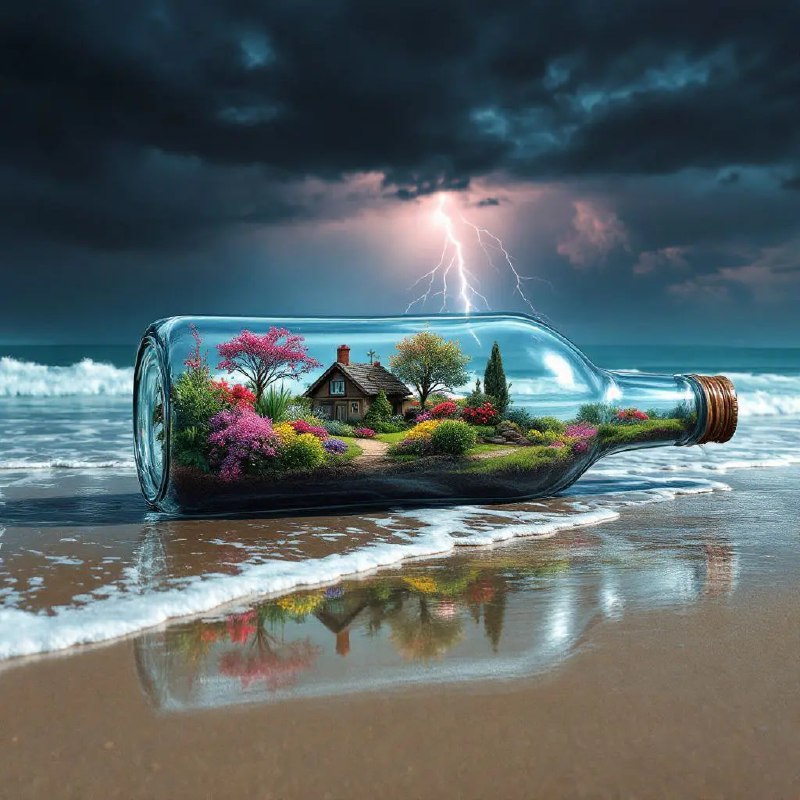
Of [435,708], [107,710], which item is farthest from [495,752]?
[107,710]

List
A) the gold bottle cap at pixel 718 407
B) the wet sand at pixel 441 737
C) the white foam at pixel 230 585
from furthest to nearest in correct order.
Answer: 1. the gold bottle cap at pixel 718 407
2. the white foam at pixel 230 585
3. the wet sand at pixel 441 737

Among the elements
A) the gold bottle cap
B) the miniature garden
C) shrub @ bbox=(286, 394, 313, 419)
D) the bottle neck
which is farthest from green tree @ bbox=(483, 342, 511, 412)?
the gold bottle cap

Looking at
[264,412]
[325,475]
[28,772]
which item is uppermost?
[264,412]

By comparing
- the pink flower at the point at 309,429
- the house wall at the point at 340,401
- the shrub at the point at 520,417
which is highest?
the house wall at the point at 340,401

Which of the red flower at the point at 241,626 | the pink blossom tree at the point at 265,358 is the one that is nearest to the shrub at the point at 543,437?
the pink blossom tree at the point at 265,358

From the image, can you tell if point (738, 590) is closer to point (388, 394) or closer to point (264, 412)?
point (388, 394)

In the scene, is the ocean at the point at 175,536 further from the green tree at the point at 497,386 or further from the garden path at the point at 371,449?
the garden path at the point at 371,449
